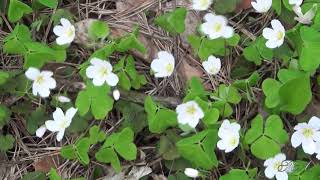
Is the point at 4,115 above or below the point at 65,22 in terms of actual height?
below

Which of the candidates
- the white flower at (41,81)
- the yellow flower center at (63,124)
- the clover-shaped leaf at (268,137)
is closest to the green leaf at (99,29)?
the white flower at (41,81)

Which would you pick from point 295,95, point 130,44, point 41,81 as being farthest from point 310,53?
point 41,81

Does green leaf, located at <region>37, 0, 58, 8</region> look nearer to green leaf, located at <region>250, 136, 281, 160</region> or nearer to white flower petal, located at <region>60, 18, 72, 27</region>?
white flower petal, located at <region>60, 18, 72, 27</region>

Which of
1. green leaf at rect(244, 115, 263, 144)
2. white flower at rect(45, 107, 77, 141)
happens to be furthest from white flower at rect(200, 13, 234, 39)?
white flower at rect(45, 107, 77, 141)

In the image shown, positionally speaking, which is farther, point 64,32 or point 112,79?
point 64,32

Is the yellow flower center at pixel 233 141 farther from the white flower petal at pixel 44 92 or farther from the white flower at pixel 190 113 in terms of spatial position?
the white flower petal at pixel 44 92

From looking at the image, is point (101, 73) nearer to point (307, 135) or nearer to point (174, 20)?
point (174, 20)
